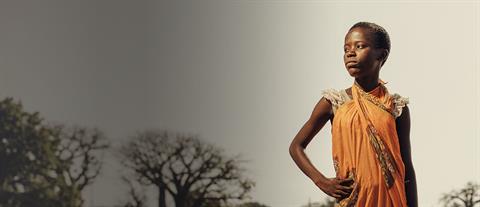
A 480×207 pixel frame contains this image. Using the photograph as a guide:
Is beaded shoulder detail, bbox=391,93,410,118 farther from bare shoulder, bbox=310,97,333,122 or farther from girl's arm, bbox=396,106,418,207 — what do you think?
bare shoulder, bbox=310,97,333,122

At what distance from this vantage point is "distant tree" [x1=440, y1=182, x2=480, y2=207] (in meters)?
8.54

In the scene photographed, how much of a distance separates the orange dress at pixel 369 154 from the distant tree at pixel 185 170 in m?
6.32

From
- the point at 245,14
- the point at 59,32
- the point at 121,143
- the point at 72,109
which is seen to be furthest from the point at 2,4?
the point at 245,14

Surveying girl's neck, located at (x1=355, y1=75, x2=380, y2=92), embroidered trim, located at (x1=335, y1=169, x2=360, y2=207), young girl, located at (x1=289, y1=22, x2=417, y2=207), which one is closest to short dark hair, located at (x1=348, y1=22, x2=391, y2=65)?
young girl, located at (x1=289, y1=22, x2=417, y2=207)

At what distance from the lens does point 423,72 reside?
778 centimetres

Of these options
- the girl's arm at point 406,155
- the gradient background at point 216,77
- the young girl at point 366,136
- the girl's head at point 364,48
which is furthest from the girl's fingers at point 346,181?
the gradient background at point 216,77

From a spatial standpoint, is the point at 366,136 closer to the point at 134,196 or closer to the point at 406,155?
the point at 406,155

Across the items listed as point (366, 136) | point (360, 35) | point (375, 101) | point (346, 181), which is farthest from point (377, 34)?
point (346, 181)

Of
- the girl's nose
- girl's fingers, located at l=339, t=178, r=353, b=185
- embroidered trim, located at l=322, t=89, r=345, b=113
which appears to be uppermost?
the girl's nose

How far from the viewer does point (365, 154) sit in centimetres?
246

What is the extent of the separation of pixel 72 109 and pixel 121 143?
62 cm

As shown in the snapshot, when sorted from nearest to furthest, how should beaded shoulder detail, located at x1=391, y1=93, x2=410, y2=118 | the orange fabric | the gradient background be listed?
the orange fabric < beaded shoulder detail, located at x1=391, y1=93, x2=410, y2=118 < the gradient background

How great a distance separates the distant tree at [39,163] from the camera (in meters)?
8.98

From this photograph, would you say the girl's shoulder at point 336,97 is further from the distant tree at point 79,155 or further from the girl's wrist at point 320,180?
the distant tree at point 79,155
